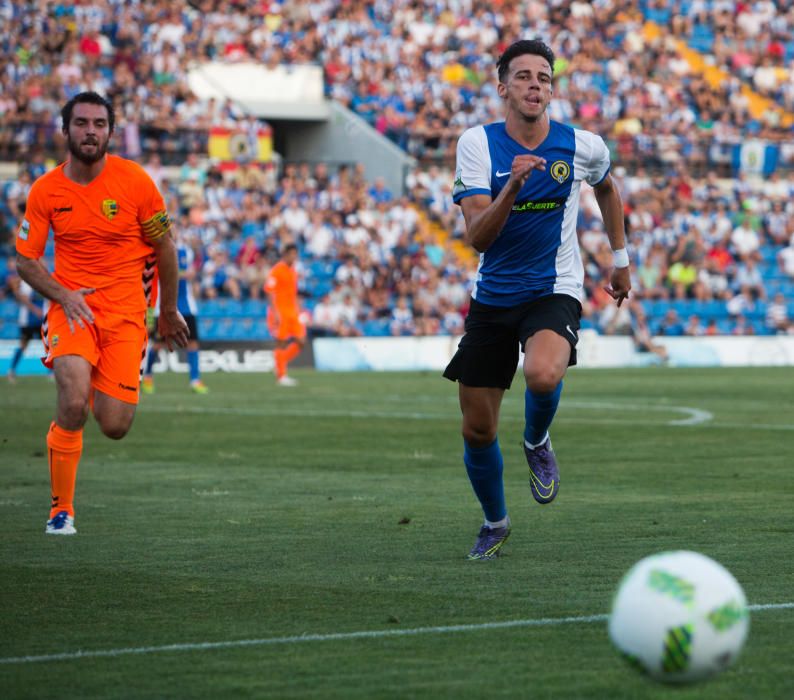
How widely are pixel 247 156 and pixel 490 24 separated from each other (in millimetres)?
9045

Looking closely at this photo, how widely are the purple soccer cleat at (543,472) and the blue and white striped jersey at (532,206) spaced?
2.65 feet

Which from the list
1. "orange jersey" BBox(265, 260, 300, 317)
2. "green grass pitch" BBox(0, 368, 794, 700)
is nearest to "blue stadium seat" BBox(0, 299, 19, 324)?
"orange jersey" BBox(265, 260, 300, 317)

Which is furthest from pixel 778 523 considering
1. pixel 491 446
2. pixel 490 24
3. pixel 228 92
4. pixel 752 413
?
pixel 490 24

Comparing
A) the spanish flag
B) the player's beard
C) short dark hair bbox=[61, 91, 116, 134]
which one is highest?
short dark hair bbox=[61, 91, 116, 134]

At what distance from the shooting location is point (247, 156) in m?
34.7

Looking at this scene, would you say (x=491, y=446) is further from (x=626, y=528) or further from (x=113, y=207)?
(x=113, y=207)

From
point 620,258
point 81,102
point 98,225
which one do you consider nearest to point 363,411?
point 98,225

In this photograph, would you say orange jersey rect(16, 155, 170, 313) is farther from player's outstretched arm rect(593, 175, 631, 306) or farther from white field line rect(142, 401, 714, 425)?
white field line rect(142, 401, 714, 425)

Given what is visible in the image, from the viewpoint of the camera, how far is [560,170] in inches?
313

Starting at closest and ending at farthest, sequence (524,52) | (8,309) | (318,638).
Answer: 1. (318,638)
2. (524,52)
3. (8,309)

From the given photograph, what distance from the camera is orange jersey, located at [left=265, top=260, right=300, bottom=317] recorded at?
26.9 metres

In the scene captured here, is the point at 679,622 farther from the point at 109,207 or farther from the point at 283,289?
the point at 283,289

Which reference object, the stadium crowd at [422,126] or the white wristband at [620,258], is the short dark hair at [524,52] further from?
the stadium crowd at [422,126]

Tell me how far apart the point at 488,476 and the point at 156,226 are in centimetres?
245
